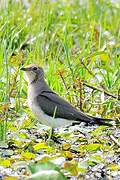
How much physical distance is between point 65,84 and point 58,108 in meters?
0.62

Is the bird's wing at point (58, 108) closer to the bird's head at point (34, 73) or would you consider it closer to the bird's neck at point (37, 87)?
the bird's neck at point (37, 87)

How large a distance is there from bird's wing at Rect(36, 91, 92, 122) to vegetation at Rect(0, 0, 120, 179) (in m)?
0.11

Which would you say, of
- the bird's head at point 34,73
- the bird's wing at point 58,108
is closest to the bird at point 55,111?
the bird's wing at point 58,108

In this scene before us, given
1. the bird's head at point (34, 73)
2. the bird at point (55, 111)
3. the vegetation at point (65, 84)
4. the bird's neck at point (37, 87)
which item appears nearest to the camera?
the vegetation at point (65, 84)

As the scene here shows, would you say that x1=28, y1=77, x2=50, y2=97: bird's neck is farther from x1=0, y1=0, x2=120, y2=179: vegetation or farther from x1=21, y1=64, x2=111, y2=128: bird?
x1=0, y1=0, x2=120, y2=179: vegetation

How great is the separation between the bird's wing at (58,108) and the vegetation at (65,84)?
113mm

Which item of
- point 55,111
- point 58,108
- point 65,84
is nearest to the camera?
point 55,111

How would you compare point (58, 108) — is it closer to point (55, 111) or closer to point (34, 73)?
point (55, 111)

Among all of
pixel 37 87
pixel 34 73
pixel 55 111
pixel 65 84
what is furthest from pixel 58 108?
pixel 65 84

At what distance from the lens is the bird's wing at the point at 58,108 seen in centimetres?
531

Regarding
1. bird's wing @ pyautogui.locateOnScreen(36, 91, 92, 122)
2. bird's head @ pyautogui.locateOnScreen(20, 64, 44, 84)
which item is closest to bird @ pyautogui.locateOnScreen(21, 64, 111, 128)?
bird's wing @ pyautogui.locateOnScreen(36, 91, 92, 122)

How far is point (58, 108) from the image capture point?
5.34 m

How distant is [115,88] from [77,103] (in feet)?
1.27

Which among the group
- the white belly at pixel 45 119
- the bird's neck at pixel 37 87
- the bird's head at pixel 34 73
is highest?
the bird's head at pixel 34 73
